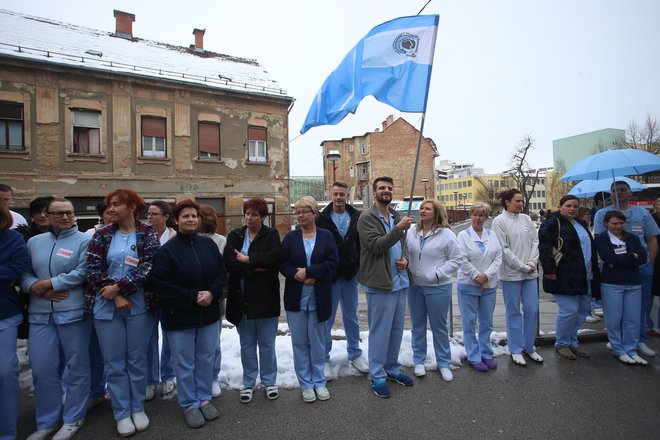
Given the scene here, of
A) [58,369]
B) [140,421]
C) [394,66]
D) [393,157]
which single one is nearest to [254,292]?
[140,421]

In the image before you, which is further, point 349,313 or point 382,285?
point 349,313

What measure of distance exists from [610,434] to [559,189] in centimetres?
6382

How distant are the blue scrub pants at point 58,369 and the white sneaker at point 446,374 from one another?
143 inches

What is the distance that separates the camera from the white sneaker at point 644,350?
4.60 metres

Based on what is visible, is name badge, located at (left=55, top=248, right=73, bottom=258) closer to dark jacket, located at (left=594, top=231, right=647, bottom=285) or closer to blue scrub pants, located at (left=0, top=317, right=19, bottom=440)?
blue scrub pants, located at (left=0, top=317, right=19, bottom=440)

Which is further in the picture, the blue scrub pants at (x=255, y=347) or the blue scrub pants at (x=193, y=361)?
the blue scrub pants at (x=255, y=347)

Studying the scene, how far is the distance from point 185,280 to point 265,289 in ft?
2.57

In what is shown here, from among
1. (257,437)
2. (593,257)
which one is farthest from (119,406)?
(593,257)

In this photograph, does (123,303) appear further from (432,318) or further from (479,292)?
(479,292)

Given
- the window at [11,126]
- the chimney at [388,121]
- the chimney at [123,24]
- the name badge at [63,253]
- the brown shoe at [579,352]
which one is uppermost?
the chimney at [388,121]

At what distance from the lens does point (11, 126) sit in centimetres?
1292

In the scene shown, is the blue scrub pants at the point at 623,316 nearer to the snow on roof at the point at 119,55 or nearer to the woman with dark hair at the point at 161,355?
the woman with dark hair at the point at 161,355

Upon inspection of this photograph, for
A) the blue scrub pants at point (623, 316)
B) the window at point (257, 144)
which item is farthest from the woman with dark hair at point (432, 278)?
the window at point (257, 144)

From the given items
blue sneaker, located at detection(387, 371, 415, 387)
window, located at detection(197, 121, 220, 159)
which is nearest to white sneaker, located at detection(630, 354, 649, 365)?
blue sneaker, located at detection(387, 371, 415, 387)
